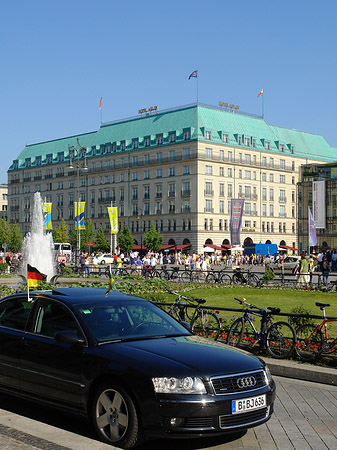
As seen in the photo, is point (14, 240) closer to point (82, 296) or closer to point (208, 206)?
point (208, 206)

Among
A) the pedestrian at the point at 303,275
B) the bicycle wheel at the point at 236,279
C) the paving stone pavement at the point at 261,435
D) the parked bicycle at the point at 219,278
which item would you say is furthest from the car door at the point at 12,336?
the parked bicycle at the point at 219,278

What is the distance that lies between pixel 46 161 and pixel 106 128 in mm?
15866

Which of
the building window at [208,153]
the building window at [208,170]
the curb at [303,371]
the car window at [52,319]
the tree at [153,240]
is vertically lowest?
the curb at [303,371]

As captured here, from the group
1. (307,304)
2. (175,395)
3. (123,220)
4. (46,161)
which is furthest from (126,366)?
(46,161)

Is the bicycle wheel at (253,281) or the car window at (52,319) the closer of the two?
the car window at (52,319)

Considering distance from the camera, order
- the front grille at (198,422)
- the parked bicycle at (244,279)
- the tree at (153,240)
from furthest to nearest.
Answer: the tree at (153,240) → the parked bicycle at (244,279) → the front grille at (198,422)

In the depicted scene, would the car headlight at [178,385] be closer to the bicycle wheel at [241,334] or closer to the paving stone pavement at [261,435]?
the paving stone pavement at [261,435]

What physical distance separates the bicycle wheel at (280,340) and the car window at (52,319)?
4562 millimetres

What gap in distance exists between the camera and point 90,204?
118 meters

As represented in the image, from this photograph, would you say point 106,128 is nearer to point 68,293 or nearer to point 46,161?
point 46,161

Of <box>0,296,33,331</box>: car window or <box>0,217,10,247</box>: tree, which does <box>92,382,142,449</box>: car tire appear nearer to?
<box>0,296,33,331</box>: car window

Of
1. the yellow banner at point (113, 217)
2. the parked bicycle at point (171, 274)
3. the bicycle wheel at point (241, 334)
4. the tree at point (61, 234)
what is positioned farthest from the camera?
the tree at point (61, 234)

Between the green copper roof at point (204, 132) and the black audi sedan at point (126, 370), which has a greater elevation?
the green copper roof at point (204, 132)

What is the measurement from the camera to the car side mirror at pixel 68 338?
7148mm
